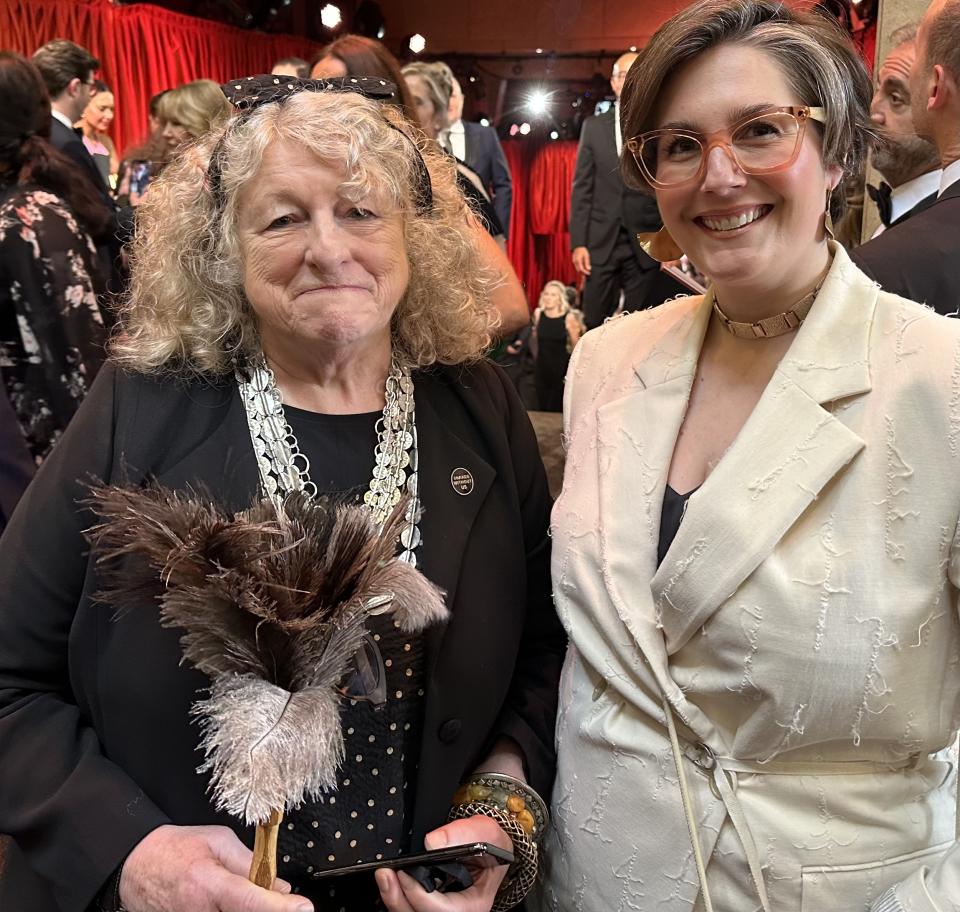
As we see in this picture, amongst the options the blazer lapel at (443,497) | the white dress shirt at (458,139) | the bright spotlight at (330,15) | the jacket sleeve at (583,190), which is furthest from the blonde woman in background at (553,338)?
the blazer lapel at (443,497)

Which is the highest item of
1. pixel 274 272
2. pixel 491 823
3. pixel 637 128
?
pixel 637 128

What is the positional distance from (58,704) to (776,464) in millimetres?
1043

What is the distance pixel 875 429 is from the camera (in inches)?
46.0

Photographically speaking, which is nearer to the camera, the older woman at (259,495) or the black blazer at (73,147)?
the older woman at (259,495)

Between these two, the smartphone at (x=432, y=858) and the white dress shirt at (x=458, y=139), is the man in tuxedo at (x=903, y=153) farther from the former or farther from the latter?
the white dress shirt at (x=458, y=139)

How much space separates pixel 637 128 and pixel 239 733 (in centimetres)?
99

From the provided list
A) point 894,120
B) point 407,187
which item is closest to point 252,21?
point 894,120

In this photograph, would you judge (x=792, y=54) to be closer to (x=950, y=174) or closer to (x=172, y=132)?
(x=950, y=174)

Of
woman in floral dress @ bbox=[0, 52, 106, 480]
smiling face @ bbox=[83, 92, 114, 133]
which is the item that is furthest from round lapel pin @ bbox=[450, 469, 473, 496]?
smiling face @ bbox=[83, 92, 114, 133]

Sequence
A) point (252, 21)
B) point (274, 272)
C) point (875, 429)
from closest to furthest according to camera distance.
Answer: point (875, 429) < point (274, 272) < point (252, 21)

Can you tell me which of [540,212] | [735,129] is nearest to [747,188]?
[735,129]

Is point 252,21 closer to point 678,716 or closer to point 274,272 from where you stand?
point 274,272

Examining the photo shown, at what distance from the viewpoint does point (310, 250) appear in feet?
4.33

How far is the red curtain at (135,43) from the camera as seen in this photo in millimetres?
6008
